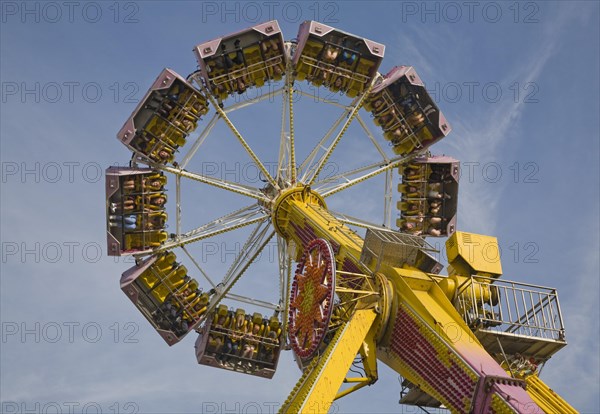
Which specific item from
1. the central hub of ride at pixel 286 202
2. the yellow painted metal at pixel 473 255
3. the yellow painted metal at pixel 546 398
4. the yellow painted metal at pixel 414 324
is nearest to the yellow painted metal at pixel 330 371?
the yellow painted metal at pixel 414 324

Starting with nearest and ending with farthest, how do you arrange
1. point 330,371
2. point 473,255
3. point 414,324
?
point 330,371, point 414,324, point 473,255

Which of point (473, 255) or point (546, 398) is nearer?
point (546, 398)

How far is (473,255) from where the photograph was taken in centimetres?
2402

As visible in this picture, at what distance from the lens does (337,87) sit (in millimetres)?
38312

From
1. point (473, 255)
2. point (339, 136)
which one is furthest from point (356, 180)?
point (473, 255)

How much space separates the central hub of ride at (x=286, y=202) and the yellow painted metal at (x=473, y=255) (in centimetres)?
1142

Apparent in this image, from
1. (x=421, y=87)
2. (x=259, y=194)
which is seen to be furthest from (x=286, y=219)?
(x=421, y=87)

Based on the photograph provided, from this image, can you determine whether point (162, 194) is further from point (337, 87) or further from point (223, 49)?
point (337, 87)

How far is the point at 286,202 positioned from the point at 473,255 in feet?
40.9

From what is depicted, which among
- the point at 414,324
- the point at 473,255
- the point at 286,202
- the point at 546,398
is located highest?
the point at 286,202

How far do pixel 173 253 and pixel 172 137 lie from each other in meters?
5.30

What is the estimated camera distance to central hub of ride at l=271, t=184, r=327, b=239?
35000 millimetres

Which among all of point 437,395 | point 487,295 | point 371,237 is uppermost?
point 371,237

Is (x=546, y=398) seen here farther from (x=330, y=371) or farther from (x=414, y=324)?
(x=330, y=371)
